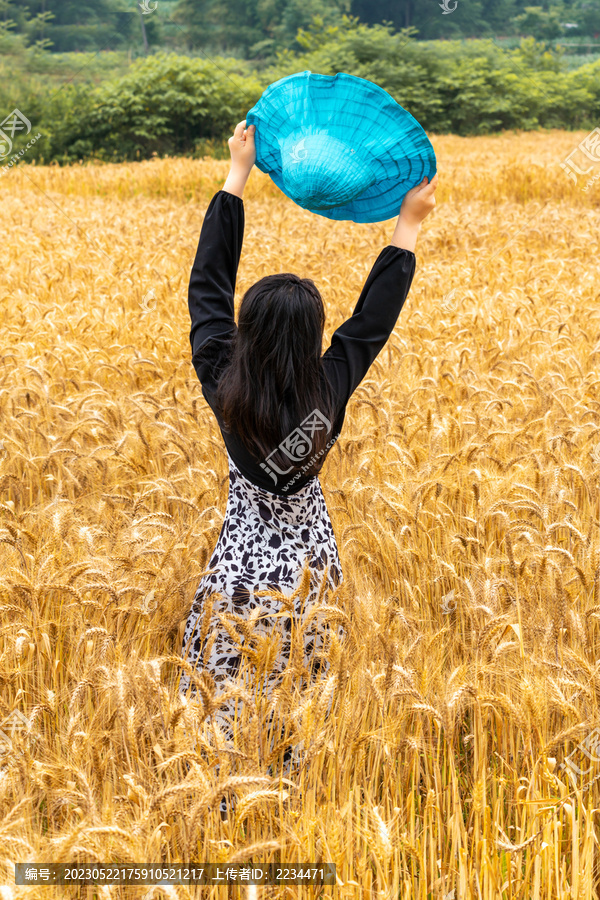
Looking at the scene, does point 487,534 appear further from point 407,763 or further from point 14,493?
point 14,493

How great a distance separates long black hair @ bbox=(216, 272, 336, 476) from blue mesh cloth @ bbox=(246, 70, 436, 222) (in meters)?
0.27

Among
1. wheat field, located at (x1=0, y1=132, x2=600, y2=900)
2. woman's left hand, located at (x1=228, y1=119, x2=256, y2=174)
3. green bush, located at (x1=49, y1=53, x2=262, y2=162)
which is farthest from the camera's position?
green bush, located at (x1=49, y1=53, x2=262, y2=162)

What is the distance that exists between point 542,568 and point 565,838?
0.72 meters

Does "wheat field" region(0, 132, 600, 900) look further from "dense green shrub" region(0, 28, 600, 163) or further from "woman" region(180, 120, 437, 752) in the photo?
"dense green shrub" region(0, 28, 600, 163)

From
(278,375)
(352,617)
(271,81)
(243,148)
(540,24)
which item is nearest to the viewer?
(278,375)

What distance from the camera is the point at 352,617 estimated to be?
2.01 m

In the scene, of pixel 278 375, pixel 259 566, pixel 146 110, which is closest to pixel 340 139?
pixel 278 375

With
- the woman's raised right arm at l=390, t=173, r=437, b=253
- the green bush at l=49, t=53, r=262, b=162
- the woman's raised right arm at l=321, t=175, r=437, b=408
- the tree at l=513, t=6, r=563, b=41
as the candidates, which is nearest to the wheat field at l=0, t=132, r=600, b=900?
the woman's raised right arm at l=321, t=175, r=437, b=408

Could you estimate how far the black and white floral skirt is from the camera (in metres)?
1.78

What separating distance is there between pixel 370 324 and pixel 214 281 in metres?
0.43

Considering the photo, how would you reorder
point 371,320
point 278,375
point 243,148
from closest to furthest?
point 278,375 → point 371,320 → point 243,148

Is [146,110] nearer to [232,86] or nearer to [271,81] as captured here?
[232,86]

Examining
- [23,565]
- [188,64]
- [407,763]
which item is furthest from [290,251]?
[188,64]

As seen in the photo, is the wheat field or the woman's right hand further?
the woman's right hand
